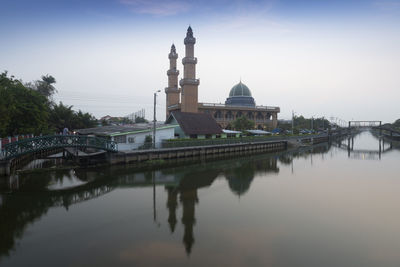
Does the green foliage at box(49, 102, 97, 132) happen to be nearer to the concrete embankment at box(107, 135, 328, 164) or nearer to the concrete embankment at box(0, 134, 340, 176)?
the concrete embankment at box(0, 134, 340, 176)

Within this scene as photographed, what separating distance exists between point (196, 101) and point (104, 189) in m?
51.2

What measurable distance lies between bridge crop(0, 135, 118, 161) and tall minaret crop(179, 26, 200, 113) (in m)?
37.7

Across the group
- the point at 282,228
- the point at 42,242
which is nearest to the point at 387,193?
the point at 282,228

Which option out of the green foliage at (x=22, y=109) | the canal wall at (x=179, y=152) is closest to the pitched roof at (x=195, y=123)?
the canal wall at (x=179, y=152)

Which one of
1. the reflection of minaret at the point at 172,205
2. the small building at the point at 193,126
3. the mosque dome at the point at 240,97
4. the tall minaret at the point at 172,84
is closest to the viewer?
the reflection of minaret at the point at 172,205

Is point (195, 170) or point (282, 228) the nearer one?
point (282, 228)

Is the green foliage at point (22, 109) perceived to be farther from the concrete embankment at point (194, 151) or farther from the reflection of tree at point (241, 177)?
the reflection of tree at point (241, 177)

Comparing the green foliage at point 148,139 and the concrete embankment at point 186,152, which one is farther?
the green foliage at point 148,139

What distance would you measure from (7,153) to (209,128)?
3395 centimetres

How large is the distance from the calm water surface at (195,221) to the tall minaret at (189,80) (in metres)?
44.7

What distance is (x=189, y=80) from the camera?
6906 centimetres

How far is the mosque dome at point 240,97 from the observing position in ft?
310

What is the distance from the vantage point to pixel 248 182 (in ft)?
84.3

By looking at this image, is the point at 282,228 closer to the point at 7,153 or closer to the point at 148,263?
the point at 148,263
